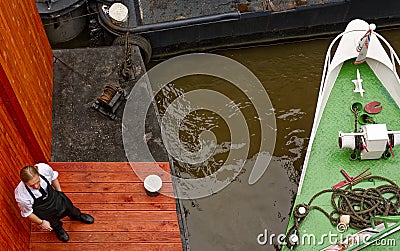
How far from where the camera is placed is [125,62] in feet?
26.5

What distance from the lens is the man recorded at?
17.6ft

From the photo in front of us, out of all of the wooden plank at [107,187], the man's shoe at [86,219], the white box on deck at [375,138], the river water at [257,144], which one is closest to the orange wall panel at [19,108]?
the wooden plank at [107,187]

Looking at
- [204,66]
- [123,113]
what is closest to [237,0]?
[204,66]

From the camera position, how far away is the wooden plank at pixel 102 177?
23.4 ft

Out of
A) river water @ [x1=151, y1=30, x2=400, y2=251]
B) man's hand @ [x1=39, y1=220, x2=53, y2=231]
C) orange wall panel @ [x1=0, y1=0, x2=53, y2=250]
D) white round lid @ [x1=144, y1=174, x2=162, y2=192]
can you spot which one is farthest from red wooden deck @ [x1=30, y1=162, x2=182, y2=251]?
river water @ [x1=151, y1=30, x2=400, y2=251]

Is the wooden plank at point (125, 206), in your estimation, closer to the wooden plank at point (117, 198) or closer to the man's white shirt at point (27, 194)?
the wooden plank at point (117, 198)

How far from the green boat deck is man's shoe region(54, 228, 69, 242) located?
265 cm

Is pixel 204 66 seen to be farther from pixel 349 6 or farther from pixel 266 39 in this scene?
pixel 349 6

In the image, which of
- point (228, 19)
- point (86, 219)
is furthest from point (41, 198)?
point (228, 19)

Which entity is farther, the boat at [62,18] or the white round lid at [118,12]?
the boat at [62,18]

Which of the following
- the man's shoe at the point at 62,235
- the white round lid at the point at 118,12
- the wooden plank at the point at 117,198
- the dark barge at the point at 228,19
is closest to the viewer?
the man's shoe at the point at 62,235

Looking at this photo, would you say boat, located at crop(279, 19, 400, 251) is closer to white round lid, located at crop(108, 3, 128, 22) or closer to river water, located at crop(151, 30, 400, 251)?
river water, located at crop(151, 30, 400, 251)

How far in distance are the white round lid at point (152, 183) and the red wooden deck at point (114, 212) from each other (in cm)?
17

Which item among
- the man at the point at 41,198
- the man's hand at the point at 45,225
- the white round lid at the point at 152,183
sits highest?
the man at the point at 41,198
